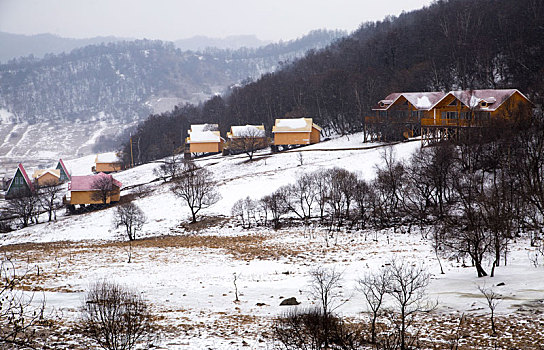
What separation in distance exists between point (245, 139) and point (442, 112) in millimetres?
34679

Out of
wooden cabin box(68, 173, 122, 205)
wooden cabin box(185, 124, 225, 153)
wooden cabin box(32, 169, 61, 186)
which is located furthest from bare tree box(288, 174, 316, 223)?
wooden cabin box(32, 169, 61, 186)

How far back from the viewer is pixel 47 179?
9325 centimetres

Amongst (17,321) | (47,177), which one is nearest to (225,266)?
(17,321)

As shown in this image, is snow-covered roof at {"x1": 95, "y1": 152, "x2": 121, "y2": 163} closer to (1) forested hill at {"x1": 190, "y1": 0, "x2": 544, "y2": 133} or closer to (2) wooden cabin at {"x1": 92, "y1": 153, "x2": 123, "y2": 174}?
(2) wooden cabin at {"x1": 92, "y1": 153, "x2": 123, "y2": 174}

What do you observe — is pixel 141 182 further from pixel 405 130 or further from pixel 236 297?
pixel 236 297

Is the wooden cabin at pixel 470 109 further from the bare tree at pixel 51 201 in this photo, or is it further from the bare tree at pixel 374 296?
the bare tree at pixel 51 201

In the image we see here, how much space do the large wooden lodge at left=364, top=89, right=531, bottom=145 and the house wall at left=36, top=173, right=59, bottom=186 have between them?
66512 millimetres

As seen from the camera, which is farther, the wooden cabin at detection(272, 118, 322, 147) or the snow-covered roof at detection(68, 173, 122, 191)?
the wooden cabin at detection(272, 118, 322, 147)

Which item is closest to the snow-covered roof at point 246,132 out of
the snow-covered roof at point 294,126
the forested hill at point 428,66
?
the snow-covered roof at point 294,126

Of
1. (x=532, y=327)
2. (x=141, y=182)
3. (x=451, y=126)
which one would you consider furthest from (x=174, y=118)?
(x=532, y=327)

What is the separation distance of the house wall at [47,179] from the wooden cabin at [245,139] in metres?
39.0

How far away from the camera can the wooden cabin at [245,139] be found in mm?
77000

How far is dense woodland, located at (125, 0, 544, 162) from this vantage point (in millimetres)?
70000

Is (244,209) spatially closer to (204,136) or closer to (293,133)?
(293,133)
